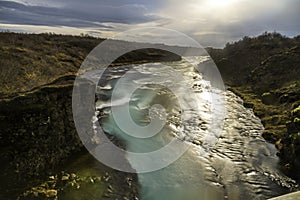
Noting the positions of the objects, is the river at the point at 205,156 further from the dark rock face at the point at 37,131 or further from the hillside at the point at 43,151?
the dark rock face at the point at 37,131

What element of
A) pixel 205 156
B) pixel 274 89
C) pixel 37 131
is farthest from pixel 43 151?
pixel 274 89

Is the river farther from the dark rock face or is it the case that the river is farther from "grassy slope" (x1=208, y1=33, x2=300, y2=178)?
the dark rock face

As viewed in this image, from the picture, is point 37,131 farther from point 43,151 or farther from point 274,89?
point 274,89

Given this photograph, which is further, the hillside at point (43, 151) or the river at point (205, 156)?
the river at point (205, 156)

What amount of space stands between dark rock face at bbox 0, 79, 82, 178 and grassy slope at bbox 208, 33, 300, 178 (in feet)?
39.9

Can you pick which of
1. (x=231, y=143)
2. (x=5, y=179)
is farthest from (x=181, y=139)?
(x=5, y=179)

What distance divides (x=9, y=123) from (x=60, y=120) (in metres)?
2.41

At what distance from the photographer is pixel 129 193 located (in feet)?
36.9

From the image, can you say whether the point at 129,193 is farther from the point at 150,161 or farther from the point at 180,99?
the point at 180,99

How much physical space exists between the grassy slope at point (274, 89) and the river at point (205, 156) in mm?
964

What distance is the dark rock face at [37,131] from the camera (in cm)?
1154

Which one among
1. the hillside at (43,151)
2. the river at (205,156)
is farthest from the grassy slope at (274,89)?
the hillside at (43,151)

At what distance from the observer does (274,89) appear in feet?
116

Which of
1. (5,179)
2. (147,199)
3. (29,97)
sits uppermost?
(29,97)
